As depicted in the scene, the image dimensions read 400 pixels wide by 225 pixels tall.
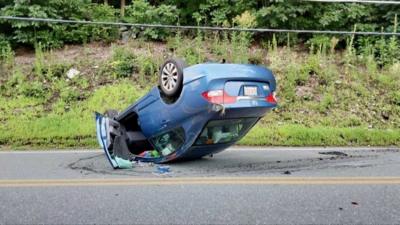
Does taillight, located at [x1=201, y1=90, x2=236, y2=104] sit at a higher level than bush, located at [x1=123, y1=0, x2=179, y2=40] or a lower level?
lower

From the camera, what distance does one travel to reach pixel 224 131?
5.34 m

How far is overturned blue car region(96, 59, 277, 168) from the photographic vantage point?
4.82 m

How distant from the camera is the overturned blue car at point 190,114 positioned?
4816 mm

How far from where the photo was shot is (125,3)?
45.6 ft

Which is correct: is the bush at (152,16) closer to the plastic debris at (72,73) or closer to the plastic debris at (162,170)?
the plastic debris at (72,73)

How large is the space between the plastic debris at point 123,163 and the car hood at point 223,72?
4.38 ft

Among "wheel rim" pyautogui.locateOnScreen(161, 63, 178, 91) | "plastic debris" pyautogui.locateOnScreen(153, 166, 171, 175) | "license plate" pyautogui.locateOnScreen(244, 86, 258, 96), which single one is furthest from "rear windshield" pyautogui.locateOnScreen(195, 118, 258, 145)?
"wheel rim" pyautogui.locateOnScreen(161, 63, 178, 91)

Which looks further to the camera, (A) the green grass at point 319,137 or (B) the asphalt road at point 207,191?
(A) the green grass at point 319,137

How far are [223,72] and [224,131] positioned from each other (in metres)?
0.83

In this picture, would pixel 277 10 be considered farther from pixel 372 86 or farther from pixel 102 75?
pixel 102 75

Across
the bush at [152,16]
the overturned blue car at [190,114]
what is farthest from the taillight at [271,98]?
the bush at [152,16]

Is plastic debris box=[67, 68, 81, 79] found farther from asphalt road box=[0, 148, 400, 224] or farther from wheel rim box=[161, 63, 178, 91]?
wheel rim box=[161, 63, 178, 91]

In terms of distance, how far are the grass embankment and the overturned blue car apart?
215 cm

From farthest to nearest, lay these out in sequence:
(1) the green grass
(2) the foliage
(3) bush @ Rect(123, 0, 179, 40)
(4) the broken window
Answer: (3) bush @ Rect(123, 0, 179, 40) → (2) the foliage → (1) the green grass → (4) the broken window
